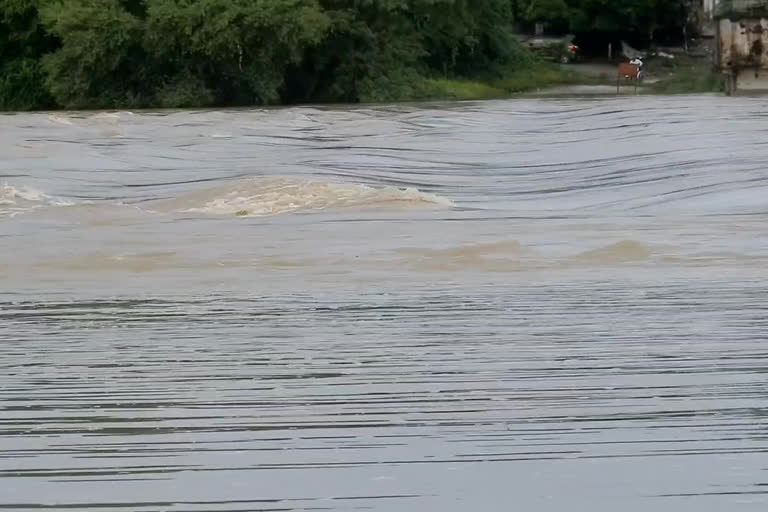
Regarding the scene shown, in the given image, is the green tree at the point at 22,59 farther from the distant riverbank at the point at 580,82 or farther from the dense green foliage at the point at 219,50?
the distant riverbank at the point at 580,82

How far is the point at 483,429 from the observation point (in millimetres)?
3348

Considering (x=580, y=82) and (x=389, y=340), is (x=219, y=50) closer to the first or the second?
(x=580, y=82)

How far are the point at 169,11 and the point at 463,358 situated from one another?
17.7 m

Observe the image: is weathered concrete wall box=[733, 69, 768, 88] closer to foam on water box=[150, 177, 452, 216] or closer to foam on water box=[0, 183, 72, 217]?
foam on water box=[150, 177, 452, 216]

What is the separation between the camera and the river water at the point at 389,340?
3.05 metres

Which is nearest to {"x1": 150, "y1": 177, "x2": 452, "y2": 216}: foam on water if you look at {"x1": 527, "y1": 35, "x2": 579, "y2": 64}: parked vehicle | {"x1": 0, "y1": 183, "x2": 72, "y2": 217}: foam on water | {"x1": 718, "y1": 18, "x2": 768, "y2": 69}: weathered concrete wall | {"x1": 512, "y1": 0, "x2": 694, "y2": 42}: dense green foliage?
{"x1": 0, "y1": 183, "x2": 72, "y2": 217}: foam on water

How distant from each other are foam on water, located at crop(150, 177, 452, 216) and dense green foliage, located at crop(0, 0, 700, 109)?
13.3 metres

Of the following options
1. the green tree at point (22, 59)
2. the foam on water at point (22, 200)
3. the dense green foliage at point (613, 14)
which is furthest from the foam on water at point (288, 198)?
the dense green foliage at point (613, 14)

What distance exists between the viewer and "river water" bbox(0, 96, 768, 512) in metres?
3.05

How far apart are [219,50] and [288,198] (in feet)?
46.9

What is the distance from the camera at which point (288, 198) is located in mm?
7457

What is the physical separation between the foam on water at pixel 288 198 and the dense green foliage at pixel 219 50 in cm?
1330

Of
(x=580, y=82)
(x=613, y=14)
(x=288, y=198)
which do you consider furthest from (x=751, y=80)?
(x=613, y=14)

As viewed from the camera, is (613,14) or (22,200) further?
(613,14)
